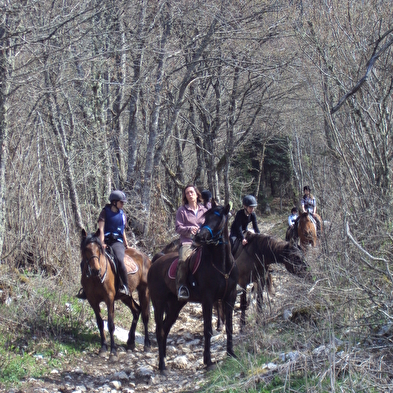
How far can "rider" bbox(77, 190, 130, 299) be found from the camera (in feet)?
30.4

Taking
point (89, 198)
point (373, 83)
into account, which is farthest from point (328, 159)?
point (89, 198)

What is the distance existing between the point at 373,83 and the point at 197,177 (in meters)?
11.7

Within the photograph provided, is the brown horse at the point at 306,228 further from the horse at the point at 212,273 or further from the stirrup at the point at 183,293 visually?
A: the stirrup at the point at 183,293

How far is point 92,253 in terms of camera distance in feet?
28.0

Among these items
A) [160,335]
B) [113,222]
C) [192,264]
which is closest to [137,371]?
[160,335]

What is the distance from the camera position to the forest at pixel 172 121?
25.8ft

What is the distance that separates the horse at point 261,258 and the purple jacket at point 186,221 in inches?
63.4

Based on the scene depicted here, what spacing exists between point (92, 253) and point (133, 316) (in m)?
1.93

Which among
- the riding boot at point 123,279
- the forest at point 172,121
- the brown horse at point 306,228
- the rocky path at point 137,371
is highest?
the forest at point 172,121

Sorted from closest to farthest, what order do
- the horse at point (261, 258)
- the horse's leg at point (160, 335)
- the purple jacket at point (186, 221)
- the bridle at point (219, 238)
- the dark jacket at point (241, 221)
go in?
the bridle at point (219, 238)
the horse's leg at point (160, 335)
the purple jacket at point (186, 221)
the horse at point (261, 258)
the dark jacket at point (241, 221)

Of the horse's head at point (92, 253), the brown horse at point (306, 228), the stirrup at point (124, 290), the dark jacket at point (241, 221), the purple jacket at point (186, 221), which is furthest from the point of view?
the brown horse at point (306, 228)

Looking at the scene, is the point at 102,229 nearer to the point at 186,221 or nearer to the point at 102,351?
the point at 186,221

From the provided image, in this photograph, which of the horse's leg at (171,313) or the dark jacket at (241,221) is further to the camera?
the dark jacket at (241,221)

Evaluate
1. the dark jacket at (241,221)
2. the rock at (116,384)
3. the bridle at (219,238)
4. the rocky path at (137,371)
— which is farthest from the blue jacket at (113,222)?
the rock at (116,384)
